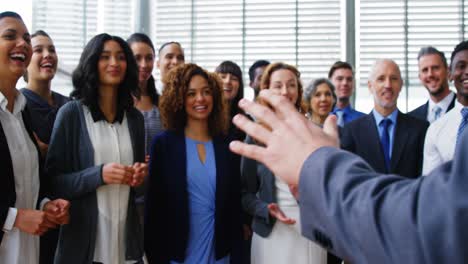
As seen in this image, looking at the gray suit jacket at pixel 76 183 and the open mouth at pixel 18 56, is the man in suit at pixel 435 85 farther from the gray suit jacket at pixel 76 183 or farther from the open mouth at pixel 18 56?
the open mouth at pixel 18 56

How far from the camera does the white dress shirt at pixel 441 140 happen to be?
2.70 m

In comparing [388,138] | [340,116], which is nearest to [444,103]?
[340,116]

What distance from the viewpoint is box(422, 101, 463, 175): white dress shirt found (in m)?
2.70

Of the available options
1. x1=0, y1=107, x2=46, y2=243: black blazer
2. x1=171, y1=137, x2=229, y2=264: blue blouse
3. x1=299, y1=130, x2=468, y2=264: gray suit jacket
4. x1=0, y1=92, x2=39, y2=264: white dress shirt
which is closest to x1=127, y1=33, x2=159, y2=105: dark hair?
x1=171, y1=137, x2=229, y2=264: blue blouse

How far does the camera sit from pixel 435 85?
3947 millimetres

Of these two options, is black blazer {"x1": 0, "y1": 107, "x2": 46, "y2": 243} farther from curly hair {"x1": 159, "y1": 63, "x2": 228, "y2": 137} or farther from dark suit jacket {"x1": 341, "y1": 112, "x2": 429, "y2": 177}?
dark suit jacket {"x1": 341, "y1": 112, "x2": 429, "y2": 177}

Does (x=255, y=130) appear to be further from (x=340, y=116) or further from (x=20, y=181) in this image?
(x=340, y=116)

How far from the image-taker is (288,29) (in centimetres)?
534

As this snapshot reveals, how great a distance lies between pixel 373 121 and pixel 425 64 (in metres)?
1.12

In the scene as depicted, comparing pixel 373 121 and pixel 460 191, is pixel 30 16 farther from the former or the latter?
pixel 460 191

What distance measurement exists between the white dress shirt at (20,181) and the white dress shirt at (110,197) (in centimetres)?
30

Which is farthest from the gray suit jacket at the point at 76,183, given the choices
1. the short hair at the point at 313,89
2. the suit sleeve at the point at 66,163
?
the short hair at the point at 313,89

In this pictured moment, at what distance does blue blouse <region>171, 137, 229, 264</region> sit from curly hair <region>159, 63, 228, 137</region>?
0.26 m

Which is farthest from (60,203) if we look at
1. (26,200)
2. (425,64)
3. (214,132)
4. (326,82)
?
(425,64)
